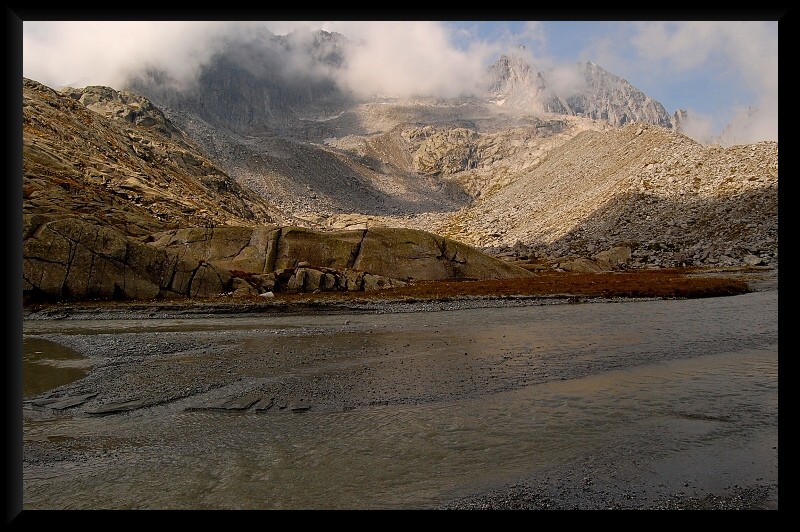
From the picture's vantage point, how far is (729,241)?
95.8m

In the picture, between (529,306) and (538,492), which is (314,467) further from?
(529,306)

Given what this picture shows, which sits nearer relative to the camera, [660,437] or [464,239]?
[660,437]

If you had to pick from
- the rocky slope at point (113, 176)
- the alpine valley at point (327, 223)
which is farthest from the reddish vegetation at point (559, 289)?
the rocky slope at point (113, 176)

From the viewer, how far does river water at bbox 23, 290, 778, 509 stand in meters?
10.8

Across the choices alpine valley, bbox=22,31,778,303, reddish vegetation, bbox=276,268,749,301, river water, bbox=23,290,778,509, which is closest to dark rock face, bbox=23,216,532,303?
alpine valley, bbox=22,31,778,303

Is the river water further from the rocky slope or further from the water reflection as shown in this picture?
the rocky slope

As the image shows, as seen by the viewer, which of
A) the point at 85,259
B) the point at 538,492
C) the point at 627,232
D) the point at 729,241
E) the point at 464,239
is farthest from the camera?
the point at 464,239

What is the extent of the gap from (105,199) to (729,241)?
104 meters

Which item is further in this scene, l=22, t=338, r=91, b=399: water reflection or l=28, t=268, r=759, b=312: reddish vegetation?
l=28, t=268, r=759, b=312: reddish vegetation

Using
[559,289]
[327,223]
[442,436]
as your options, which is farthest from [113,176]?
[327,223]

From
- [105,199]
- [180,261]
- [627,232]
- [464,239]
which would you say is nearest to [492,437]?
[180,261]

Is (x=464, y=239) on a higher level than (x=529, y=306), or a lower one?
higher

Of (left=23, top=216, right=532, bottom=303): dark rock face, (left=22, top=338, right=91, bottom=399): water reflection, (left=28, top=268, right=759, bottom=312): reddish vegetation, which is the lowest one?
(left=22, top=338, right=91, bottom=399): water reflection
